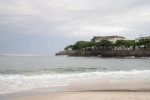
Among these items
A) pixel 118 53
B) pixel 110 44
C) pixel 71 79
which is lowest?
pixel 71 79

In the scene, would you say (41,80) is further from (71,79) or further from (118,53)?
(118,53)

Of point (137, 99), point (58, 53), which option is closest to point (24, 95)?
point (137, 99)

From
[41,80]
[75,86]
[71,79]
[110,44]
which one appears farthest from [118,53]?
[75,86]

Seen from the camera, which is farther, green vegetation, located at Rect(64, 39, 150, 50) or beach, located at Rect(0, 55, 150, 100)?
green vegetation, located at Rect(64, 39, 150, 50)

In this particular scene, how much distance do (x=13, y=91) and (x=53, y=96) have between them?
2662 millimetres

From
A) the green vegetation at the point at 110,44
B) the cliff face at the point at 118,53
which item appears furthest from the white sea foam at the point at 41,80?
the green vegetation at the point at 110,44

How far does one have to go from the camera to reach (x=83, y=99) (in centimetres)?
1063

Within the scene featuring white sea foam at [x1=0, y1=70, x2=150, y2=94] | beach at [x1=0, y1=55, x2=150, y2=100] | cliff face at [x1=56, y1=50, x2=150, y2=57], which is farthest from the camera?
cliff face at [x1=56, y1=50, x2=150, y2=57]

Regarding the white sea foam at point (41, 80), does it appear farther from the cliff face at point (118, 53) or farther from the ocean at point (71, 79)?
the cliff face at point (118, 53)

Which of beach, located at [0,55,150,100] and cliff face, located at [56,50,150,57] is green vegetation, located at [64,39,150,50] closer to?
cliff face, located at [56,50,150,57]

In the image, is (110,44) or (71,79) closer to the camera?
(71,79)

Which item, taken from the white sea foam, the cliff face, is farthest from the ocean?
the cliff face

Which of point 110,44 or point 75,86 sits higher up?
point 110,44

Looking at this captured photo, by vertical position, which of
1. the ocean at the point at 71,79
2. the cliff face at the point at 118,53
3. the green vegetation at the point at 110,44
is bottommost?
the ocean at the point at 71,79
